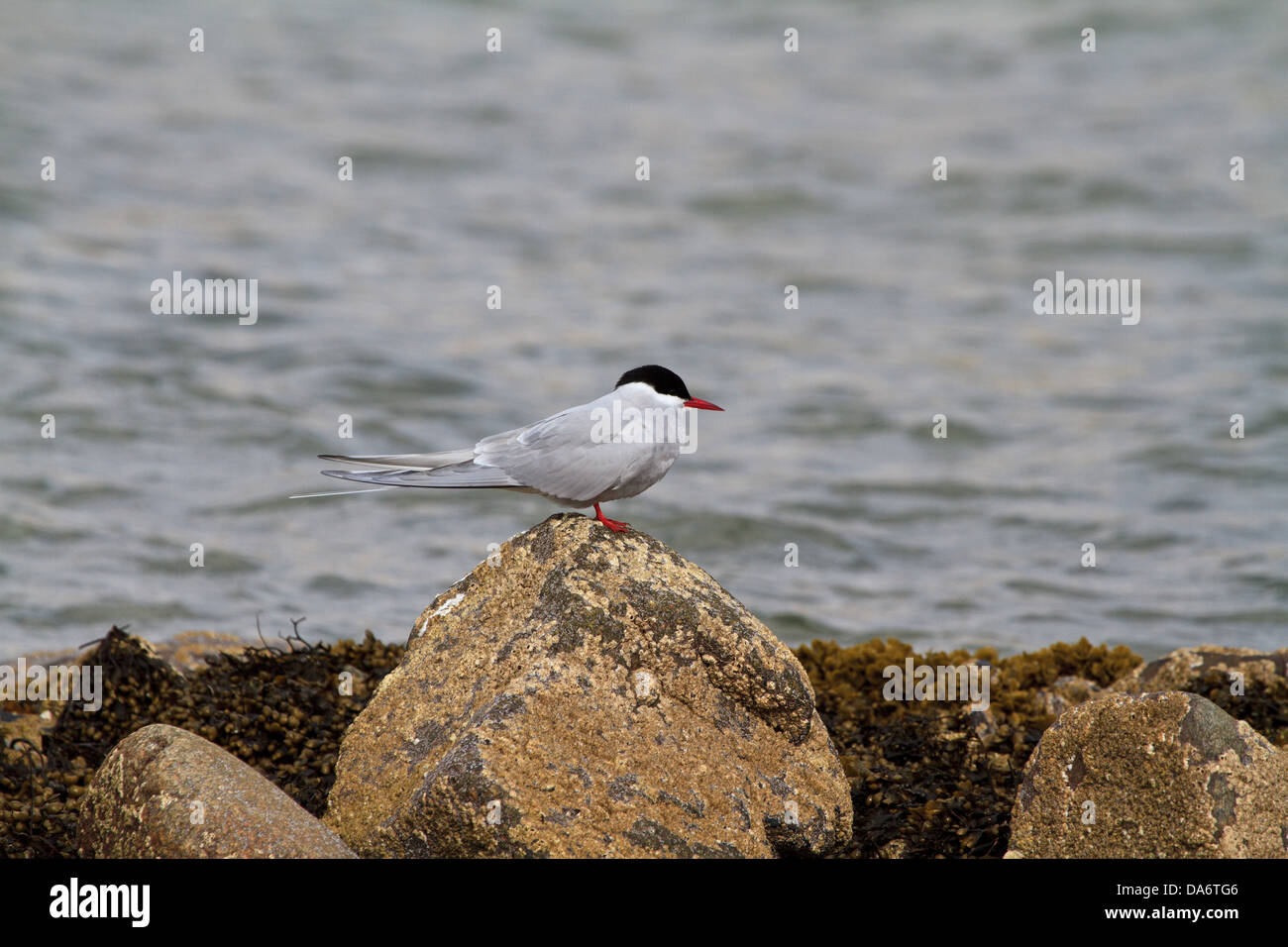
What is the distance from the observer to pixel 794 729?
570 centimetres

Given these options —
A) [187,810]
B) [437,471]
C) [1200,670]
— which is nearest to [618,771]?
[437,471]

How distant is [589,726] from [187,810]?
147 centimetres

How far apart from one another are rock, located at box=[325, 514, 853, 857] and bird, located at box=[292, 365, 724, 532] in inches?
11.4

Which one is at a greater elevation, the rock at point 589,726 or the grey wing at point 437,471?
the grey wing at point 437,471

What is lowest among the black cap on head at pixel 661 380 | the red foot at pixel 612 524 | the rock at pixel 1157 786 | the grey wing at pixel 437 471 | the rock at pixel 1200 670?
the rock at pixel 1157 786

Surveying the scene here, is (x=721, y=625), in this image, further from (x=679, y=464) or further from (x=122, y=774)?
(x=679, y=464)

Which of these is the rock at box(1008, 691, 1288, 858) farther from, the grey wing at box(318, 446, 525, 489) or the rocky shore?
the grey wing at box(318, 446, 525, 489)

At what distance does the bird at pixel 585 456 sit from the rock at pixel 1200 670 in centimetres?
340

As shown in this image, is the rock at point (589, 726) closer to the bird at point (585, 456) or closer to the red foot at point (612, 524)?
the red foot at point (612, 524)

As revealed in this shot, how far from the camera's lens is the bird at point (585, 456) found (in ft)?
18.4

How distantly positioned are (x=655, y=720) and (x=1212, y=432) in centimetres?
1090

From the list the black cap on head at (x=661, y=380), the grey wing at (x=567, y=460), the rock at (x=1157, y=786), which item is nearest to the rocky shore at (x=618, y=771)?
the rock at (x=1157, y=786)

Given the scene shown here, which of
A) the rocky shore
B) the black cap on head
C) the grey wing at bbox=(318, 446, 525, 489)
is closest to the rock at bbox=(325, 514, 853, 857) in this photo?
the rocky shore

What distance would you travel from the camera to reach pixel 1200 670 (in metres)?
7.60
